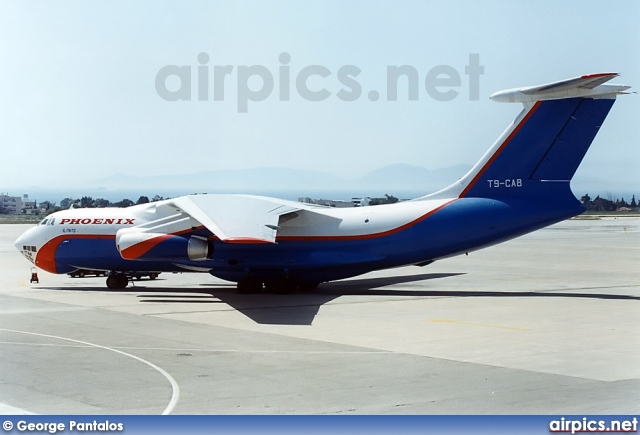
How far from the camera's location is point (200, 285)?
33469mm

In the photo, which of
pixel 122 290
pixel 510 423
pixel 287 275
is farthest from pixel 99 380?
pixel 122 290

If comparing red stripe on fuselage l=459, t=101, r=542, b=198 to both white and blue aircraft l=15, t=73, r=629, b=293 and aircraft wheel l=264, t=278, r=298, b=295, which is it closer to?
white and blue aircraft l=15, t=73, r=629, b=293

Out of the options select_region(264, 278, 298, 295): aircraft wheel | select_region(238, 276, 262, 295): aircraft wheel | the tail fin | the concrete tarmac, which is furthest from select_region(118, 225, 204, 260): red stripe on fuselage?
the tail fin

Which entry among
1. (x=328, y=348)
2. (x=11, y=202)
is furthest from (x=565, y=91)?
(x=11, y=202)

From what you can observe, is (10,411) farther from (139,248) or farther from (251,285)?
(251,285)

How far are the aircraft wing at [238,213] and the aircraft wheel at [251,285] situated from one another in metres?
2.70

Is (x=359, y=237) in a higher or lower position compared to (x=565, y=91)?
lower

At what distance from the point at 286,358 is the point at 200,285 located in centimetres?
1736

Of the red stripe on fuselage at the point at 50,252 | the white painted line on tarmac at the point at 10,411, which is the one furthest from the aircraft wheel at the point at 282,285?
the white painted line on tarmac at the point at 10,411

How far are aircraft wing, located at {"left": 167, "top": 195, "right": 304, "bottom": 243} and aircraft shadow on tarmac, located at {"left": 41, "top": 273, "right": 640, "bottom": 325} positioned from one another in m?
2.25

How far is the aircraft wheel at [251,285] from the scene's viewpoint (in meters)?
29.6

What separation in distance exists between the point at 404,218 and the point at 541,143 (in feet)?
16.4

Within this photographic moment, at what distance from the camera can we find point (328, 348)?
17.8 m

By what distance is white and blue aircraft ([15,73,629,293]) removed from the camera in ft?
88.9
